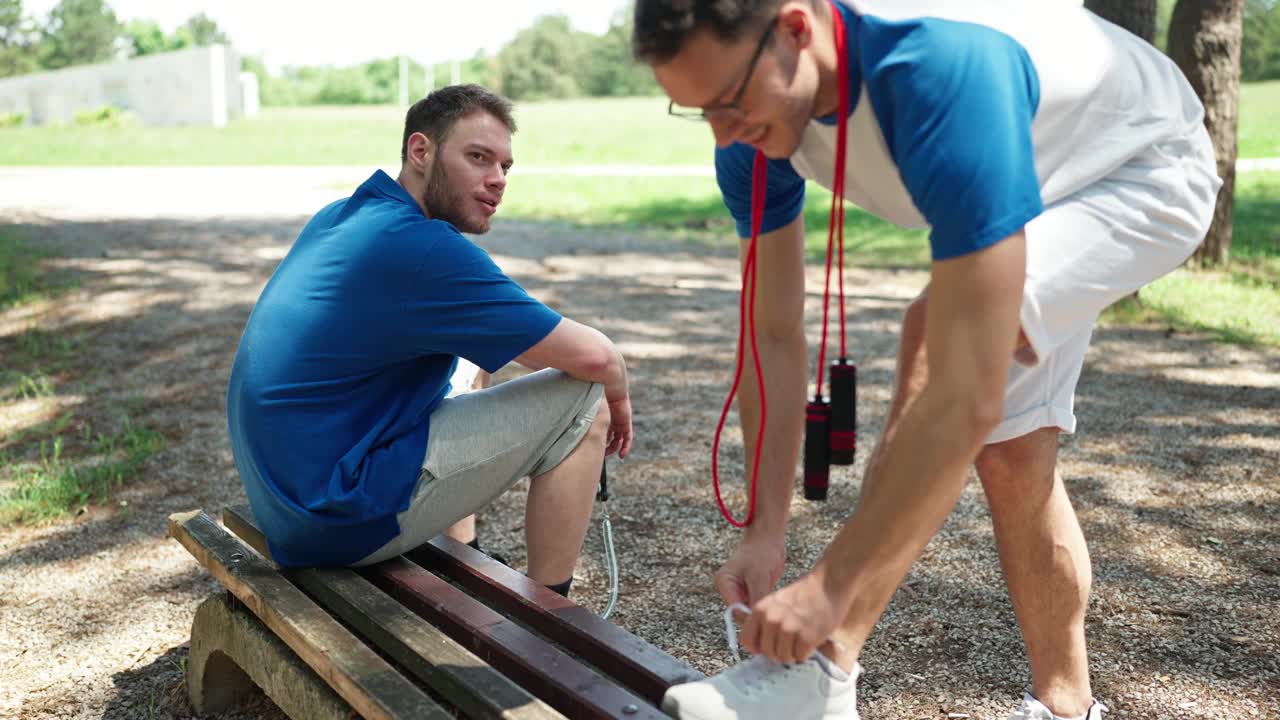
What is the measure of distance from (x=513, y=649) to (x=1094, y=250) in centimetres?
122

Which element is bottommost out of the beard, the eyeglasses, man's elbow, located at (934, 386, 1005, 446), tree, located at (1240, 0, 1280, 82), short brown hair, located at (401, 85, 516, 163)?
man's elbow, located at (934, 386, 1005, 446)

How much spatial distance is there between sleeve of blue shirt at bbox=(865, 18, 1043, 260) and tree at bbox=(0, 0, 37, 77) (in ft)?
242

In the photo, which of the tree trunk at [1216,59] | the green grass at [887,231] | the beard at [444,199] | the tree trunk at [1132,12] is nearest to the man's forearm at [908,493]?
the beard at [444,199]

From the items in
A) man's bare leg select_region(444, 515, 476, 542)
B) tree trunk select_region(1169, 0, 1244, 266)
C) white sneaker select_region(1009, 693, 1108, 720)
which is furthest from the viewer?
tree trunk select_region(1169, 0, 1244, 266)

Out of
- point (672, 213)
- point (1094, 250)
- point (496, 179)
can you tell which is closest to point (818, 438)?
point (1094, 250)

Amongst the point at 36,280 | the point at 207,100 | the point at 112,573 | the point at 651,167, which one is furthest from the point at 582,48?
the point at 112,573

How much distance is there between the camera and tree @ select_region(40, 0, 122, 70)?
71.4 meters

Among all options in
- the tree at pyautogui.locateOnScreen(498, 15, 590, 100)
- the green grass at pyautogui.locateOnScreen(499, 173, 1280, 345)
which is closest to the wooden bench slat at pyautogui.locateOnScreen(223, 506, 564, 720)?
the green grass at pyautogui.locateOnScreen(499, 173, 1280, 345)

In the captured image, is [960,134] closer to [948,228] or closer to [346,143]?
[948,228]

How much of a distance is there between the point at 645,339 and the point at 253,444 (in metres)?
4.38

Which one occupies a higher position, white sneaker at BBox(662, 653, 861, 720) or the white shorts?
the white shorts

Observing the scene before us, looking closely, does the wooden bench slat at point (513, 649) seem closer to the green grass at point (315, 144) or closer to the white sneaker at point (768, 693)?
the white sneaker at point (768, 693)

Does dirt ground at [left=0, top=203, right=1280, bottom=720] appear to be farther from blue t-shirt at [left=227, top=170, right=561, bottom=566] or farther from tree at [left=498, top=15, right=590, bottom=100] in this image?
tree at [left=498, top=15, right=590, bottom=100]

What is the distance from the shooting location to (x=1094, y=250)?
1840 millimetres
